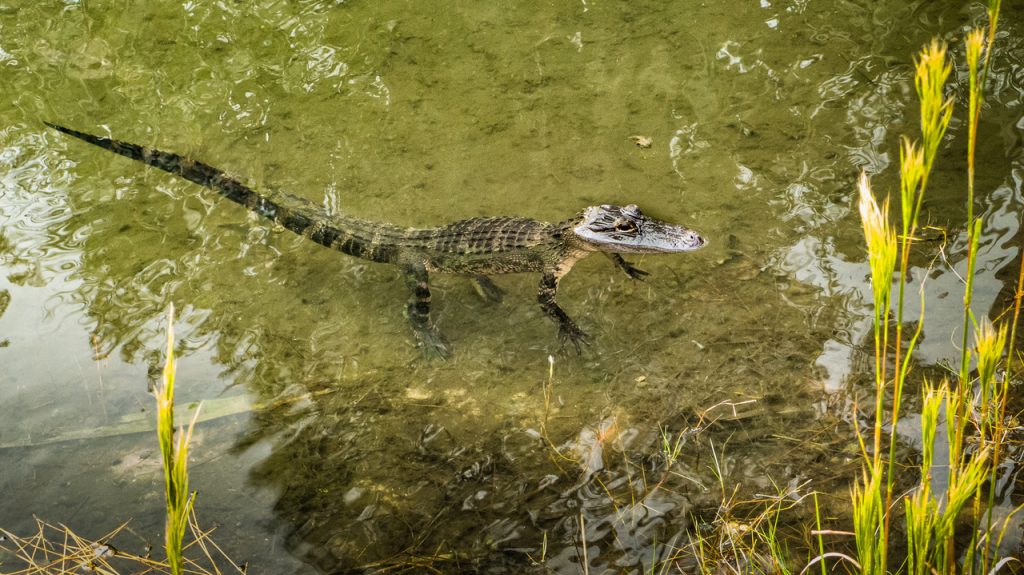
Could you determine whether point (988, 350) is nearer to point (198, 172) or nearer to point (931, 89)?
point (931, 89)

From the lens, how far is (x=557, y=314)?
4602 mm

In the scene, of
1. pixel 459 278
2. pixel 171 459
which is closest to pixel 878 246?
pixel 171 459

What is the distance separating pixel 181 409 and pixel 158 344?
601 mm

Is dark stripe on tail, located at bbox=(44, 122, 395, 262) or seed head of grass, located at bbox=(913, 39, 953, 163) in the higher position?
seed head of grass, located at bbox=(913, 39, 953, 163)

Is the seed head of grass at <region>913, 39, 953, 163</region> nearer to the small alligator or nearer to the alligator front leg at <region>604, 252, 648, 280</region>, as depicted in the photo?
the small alligator

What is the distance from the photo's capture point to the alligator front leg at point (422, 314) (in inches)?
179

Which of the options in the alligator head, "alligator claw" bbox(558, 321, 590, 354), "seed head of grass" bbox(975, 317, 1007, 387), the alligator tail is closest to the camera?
"seed head of grass" bbox(975, 317, 1007, 387)

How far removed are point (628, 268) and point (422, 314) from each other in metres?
1.31

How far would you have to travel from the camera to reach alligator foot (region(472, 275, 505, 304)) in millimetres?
5027

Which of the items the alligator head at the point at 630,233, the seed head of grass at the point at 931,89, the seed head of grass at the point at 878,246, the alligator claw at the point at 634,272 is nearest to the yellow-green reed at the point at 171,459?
the seed head of grass at the point at 878,246

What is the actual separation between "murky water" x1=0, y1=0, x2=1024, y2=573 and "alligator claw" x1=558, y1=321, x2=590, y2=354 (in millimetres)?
107

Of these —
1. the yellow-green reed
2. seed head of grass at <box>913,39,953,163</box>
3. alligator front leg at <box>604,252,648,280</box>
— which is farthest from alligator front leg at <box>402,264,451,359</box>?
seed head of grass at <box>913,39,953,163</box>

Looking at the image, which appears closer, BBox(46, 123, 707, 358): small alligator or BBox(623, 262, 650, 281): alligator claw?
BBox(46, 123, 707, 358): small alligator

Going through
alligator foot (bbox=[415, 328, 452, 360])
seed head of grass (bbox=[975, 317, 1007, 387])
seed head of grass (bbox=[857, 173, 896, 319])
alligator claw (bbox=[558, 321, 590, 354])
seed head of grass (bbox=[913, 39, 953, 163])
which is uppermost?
seed head of grass (bbox=[913, 39, 953, 163])
